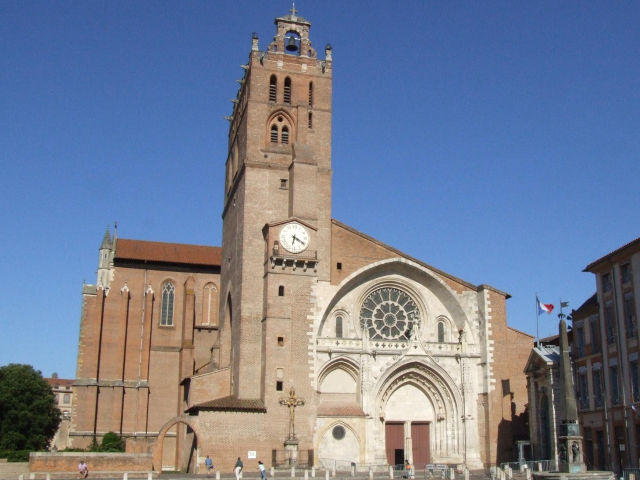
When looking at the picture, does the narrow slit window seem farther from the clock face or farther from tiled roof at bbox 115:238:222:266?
tiled roof at bbox 115:238:222:266

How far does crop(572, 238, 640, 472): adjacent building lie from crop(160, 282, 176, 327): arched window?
101 feet

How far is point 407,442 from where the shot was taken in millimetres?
46875

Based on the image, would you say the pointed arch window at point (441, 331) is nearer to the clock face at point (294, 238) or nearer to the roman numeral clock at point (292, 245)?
the roman numeral clock at point (292, 245)

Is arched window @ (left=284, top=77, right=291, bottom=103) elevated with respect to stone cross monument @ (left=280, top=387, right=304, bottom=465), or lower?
elevated

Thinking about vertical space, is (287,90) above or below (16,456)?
above

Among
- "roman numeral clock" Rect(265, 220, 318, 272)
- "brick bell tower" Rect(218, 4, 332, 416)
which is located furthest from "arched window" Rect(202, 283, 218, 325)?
"roman numeral clock" Rect(265, 220, 318, 272)

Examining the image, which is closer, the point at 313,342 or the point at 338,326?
the point at 313,342

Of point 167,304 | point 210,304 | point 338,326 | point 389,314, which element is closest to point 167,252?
point 167,304

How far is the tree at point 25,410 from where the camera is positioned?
60.8 m

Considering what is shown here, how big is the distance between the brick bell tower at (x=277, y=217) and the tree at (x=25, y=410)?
21469mm

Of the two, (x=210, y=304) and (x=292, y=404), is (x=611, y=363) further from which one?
(x=210, y=304)

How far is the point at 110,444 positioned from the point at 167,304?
473 inches

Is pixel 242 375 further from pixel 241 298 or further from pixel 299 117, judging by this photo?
pixel 299 117

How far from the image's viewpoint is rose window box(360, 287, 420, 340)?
157 feet
